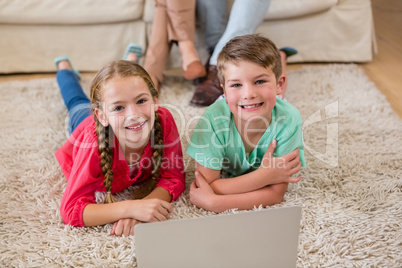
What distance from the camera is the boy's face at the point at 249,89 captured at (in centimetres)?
104

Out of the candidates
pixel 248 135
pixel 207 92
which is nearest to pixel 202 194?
pixel 248 135

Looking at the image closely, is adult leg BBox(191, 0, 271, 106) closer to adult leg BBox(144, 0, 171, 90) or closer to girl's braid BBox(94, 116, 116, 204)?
adult leg BBox(144, 0, 171, 90)

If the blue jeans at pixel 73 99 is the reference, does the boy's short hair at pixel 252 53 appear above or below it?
above

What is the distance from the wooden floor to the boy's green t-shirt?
72 centimetres

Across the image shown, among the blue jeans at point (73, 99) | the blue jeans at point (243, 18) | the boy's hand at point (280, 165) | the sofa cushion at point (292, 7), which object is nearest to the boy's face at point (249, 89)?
the boy's hand at point (280, 165)

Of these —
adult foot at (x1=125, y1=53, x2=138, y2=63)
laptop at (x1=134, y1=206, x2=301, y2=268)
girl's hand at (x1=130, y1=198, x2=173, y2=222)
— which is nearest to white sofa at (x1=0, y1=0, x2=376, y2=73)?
adult foot at (x1=125, y1=53, x2=138, y2=63)

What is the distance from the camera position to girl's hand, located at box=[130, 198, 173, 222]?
1028mm

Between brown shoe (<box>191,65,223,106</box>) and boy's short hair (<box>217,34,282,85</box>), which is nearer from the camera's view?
boy's short hair (<box>217,34,282,85</box>)

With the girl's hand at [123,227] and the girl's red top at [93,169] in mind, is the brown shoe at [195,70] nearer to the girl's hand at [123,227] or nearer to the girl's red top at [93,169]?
the girl's red top at [93,169]

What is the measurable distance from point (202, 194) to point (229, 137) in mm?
176

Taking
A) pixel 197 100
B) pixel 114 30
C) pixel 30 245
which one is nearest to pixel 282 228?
pixel 30 245

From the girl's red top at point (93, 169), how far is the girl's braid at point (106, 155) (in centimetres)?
2

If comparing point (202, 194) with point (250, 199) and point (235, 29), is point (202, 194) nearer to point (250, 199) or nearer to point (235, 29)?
point (250, 199)

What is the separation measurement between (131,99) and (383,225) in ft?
2.33
